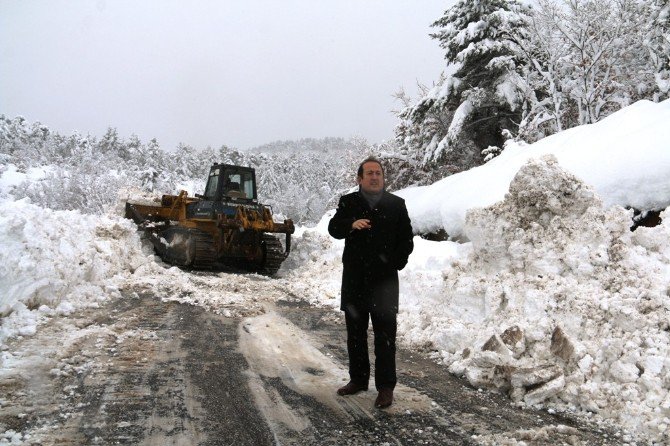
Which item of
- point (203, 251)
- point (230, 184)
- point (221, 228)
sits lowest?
point (203, 251)

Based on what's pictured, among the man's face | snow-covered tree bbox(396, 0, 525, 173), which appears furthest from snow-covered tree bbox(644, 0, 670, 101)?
the man's face

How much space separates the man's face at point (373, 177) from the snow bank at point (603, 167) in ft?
14.0

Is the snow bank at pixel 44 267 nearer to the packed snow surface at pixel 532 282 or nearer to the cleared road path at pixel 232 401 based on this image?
the packed snow surface at pixel 532 282

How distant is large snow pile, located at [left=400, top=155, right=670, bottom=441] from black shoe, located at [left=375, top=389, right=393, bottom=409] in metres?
0.98

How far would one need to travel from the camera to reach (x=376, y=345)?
3801 mm

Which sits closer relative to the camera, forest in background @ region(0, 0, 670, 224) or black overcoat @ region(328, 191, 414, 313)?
black overcoat @ region(328, 191, 414, 313)

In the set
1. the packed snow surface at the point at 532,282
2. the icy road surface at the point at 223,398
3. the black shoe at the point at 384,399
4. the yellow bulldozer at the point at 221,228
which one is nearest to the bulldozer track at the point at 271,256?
the yellow bulldozer at the point at 221,228

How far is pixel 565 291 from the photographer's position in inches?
189

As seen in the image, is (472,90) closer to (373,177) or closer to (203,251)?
(203,251)

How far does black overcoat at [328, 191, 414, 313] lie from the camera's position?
12.5 feet

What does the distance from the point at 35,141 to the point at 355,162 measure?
6881 cm

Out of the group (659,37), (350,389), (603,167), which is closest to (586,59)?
(659,37)

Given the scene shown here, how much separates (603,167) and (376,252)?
4.89m

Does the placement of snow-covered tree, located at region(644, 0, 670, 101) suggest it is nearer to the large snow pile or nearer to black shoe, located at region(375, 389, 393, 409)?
the large snow pile
